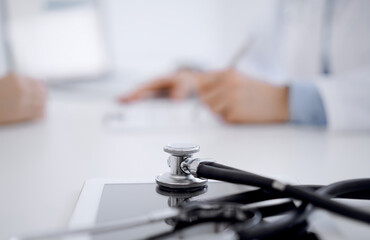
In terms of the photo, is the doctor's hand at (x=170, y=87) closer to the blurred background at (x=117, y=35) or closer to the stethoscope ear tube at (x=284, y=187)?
the blurred background at (x=117, y=35)

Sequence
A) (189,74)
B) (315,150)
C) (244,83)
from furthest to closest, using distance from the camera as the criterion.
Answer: (189,74), (244,83), (315,150)

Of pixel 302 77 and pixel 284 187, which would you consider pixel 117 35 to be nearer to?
pixel 302 77

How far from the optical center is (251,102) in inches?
37.0

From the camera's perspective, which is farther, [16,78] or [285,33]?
[285,33]

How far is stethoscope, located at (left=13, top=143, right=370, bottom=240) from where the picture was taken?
29 cm

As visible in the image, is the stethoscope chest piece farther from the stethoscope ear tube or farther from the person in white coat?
the person in white coat

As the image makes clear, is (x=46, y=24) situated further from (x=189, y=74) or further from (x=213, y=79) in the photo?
(x=213, y=79)

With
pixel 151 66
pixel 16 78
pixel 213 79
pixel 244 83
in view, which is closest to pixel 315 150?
pixel 244 83

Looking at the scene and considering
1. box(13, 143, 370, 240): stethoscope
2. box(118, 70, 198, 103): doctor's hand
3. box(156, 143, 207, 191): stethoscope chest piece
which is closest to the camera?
box(13, 143, 370, 240): stethoscope

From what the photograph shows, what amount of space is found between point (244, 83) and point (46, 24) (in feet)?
3.21

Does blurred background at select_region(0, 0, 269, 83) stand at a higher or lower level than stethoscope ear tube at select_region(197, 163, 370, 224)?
higher

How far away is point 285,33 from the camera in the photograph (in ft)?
4.73

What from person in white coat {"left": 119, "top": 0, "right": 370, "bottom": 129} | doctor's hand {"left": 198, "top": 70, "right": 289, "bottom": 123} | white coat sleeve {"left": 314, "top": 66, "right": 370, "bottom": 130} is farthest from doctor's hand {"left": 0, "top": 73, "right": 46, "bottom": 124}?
white coat sleeve {"left": 314, "top": 66, "right": 370, "bottom": 130}

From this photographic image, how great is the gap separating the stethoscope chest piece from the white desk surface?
0.06 m
